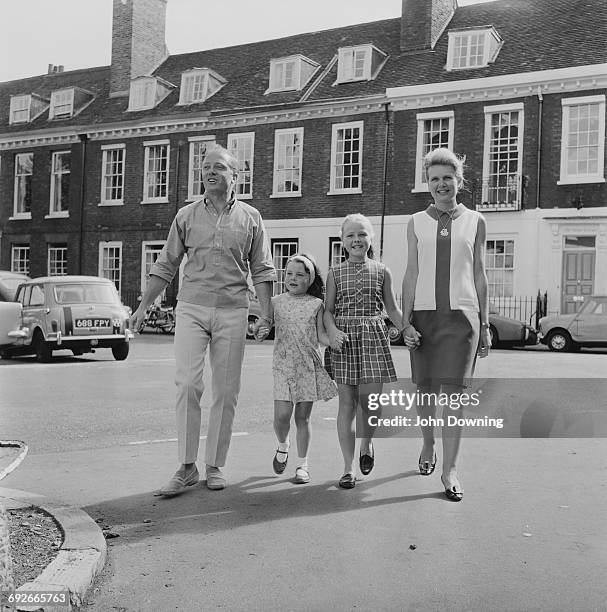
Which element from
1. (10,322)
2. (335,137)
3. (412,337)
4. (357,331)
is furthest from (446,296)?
(335,137)

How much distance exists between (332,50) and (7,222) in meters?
15.6

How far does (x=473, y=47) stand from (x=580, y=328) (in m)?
10.3

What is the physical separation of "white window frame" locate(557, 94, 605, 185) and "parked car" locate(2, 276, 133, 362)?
14060 millimetres

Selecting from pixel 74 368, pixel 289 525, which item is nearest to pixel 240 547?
pixel 289 525

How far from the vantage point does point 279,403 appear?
18.6 feet

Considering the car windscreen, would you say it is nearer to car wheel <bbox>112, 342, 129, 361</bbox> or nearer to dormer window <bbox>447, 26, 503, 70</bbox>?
car wheel <bbox>112, 342, 129, 361</bbox>

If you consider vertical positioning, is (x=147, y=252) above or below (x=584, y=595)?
above

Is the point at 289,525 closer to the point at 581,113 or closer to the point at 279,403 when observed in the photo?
the point at 279,403

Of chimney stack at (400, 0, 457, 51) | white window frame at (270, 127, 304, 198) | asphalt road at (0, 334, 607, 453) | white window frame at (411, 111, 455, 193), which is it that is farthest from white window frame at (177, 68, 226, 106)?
asphalt road at (0, 334, 607, 453)

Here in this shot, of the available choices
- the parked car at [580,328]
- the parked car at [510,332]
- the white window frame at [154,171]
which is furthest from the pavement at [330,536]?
the white window frame at [154,171]

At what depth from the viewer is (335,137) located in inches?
1133

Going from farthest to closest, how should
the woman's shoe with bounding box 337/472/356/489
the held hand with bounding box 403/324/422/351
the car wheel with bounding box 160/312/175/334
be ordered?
1. the car wheel with bounding box 160/312/175/334
2. the woman's shoe with bounding box 337/472/356/489
3. the held hand with bounding box 403/324/422/351

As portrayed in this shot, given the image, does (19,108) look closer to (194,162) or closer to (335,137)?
(194,162)

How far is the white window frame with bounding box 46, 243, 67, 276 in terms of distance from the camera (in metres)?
35.1
